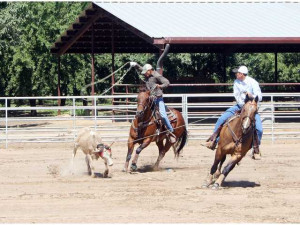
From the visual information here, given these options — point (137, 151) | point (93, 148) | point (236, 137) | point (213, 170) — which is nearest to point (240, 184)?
point (213, 170)

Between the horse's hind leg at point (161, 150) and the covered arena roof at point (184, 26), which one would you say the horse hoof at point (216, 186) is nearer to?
the horse's hind leg at point (161, 150)

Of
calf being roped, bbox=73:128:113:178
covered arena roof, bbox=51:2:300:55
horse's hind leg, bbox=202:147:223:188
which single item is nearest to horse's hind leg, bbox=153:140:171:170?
calf being roped, bbox=73:128:113:178

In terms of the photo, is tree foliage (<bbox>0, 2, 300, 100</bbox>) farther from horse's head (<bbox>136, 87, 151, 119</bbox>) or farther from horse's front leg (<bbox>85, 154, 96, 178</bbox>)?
horse's front leg (<bbox>85, 154, 96, 178</bbox>)

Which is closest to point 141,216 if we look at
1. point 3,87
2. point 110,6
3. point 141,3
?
point 110,6

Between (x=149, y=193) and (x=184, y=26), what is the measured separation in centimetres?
1581

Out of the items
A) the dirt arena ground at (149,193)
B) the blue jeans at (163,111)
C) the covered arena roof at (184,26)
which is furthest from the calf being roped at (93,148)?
the covered arena roof at (184,26)

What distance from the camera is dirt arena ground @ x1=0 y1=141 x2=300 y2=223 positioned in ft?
31.1

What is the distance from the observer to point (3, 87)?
4044 cm

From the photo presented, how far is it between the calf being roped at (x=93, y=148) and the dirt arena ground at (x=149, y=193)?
9.1 inches

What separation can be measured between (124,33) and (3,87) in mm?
13215

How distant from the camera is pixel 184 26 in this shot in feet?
87.4

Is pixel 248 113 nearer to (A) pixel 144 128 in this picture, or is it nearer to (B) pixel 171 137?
(A) pixel 144 128

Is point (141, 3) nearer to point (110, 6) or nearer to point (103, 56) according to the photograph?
point (110, 6)

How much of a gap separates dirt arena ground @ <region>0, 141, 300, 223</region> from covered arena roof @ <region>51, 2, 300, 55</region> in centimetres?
841
